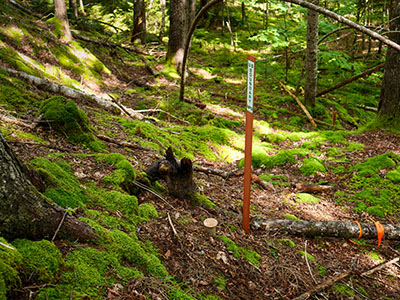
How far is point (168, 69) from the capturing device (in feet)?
40.7

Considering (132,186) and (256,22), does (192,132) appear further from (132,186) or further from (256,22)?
(256,22)

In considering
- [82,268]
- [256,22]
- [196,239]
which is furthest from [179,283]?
[256,22]

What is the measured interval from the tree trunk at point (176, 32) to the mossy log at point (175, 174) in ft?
29.9

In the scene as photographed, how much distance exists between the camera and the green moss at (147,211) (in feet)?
11.0

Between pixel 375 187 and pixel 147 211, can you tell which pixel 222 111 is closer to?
pixel 375 187

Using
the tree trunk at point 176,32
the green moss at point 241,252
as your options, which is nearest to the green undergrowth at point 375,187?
the green moss at point 241,252

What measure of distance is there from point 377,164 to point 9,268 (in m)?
6.41

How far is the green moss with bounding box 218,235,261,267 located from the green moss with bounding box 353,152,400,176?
11.7 ft

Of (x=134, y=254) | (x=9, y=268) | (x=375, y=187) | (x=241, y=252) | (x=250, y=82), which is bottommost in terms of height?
(x=375, y=187)

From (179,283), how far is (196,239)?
0.74 m

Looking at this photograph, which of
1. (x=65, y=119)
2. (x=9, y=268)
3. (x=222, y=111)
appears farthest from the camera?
(x=222, y=111)

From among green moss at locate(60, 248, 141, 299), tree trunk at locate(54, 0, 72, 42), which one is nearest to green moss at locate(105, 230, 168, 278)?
green moss at locate(60, 248, 141, 299)

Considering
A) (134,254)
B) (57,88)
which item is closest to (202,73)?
(57,88)

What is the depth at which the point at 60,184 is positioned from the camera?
2.91 metres
